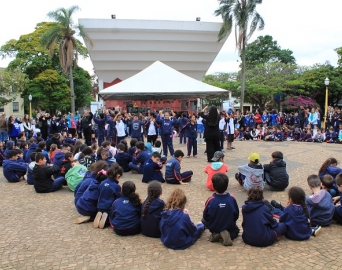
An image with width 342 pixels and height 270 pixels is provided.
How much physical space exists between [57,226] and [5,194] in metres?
2.78

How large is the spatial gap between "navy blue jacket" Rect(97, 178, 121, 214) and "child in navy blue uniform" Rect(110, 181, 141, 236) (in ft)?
1.18

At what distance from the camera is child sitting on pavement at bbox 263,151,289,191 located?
6.75m

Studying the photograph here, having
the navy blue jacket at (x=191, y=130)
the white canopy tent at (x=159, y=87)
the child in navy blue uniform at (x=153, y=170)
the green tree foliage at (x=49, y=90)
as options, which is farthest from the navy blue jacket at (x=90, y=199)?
the green tree foliage at (x=49, y=90)

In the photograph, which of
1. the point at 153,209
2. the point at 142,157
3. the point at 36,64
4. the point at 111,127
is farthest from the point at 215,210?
the point at 36,64

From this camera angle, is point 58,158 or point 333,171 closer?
point 333,171

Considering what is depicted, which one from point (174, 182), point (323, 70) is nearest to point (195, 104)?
point (323, 70)

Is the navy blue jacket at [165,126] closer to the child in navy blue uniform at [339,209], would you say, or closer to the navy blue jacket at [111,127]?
the navy blue jacket at [111,127]

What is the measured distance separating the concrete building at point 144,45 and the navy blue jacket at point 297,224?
25.1m

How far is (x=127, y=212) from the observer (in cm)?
464

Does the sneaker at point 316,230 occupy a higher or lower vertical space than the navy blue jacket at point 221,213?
lower

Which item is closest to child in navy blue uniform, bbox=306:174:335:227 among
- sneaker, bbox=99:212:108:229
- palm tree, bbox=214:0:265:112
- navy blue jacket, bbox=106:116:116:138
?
sneaker, bbox=99:212:108:229

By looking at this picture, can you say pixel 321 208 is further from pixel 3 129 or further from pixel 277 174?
pixel 3 129

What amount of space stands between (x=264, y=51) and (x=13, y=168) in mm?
50311

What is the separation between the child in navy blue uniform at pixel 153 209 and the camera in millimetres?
4473
